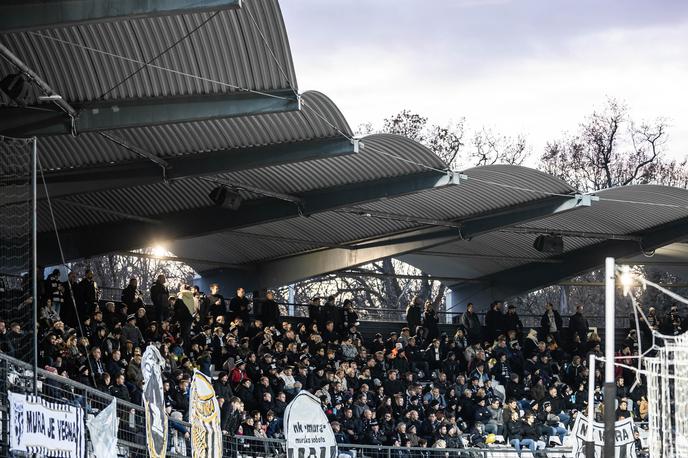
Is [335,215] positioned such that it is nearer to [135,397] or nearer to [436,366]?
[436,366]

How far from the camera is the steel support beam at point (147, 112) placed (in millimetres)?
21094

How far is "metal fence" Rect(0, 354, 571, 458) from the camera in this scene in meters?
15.2

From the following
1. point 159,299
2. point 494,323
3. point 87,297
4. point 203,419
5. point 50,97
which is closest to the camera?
point 203,419

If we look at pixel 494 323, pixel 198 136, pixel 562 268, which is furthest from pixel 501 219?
pixel 198 136

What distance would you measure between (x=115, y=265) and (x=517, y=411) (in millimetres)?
27786

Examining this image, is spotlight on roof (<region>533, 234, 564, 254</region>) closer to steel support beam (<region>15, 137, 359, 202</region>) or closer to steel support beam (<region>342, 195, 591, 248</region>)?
steel support beam (<region>342, 195, 591, 248</region>)

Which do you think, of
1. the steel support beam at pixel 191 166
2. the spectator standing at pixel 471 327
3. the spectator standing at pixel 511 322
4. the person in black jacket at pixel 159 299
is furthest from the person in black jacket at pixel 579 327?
the steel support beam at pixel 191 166

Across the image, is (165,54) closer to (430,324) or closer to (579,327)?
(430,324)

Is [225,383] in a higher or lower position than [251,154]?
lower

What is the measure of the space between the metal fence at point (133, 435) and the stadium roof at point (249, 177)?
502cm

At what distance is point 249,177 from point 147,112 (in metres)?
7.14

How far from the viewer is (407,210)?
3253cm

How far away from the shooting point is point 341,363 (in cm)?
3134

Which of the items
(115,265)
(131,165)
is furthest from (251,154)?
(115,265)
